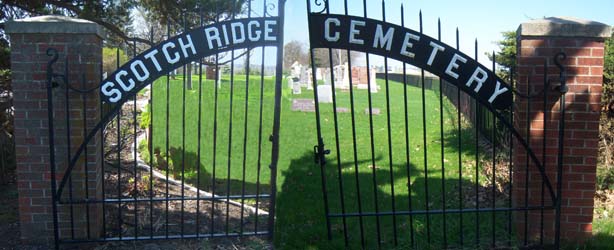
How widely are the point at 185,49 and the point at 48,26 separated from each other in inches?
42.0

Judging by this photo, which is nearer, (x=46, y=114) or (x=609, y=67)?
(x=46, y=114)

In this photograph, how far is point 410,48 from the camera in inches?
175

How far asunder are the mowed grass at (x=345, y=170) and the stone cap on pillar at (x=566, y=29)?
114 cm

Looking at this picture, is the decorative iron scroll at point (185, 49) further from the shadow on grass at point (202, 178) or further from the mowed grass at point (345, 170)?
the shadow on grass at point (202, 178)

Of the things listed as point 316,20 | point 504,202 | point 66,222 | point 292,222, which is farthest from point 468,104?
point 66,222

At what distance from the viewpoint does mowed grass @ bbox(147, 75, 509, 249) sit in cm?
487

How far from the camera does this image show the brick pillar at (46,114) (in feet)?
14.7

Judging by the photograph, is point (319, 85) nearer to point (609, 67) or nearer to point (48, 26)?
point (609, 67)

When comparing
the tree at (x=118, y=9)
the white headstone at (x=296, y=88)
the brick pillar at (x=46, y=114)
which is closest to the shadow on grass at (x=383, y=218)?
the brick pillar at (x=46, y=114)

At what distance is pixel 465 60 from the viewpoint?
4.45 m

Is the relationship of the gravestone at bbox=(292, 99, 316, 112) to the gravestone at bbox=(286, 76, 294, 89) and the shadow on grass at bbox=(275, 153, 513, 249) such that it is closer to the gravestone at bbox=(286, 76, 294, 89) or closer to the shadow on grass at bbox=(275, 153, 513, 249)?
the gravestone at bbox=(286, 76, 294, 89)

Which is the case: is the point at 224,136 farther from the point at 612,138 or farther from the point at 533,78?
the point at 533,78

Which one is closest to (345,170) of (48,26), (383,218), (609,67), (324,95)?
(383,218)

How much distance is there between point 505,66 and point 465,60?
605cm
